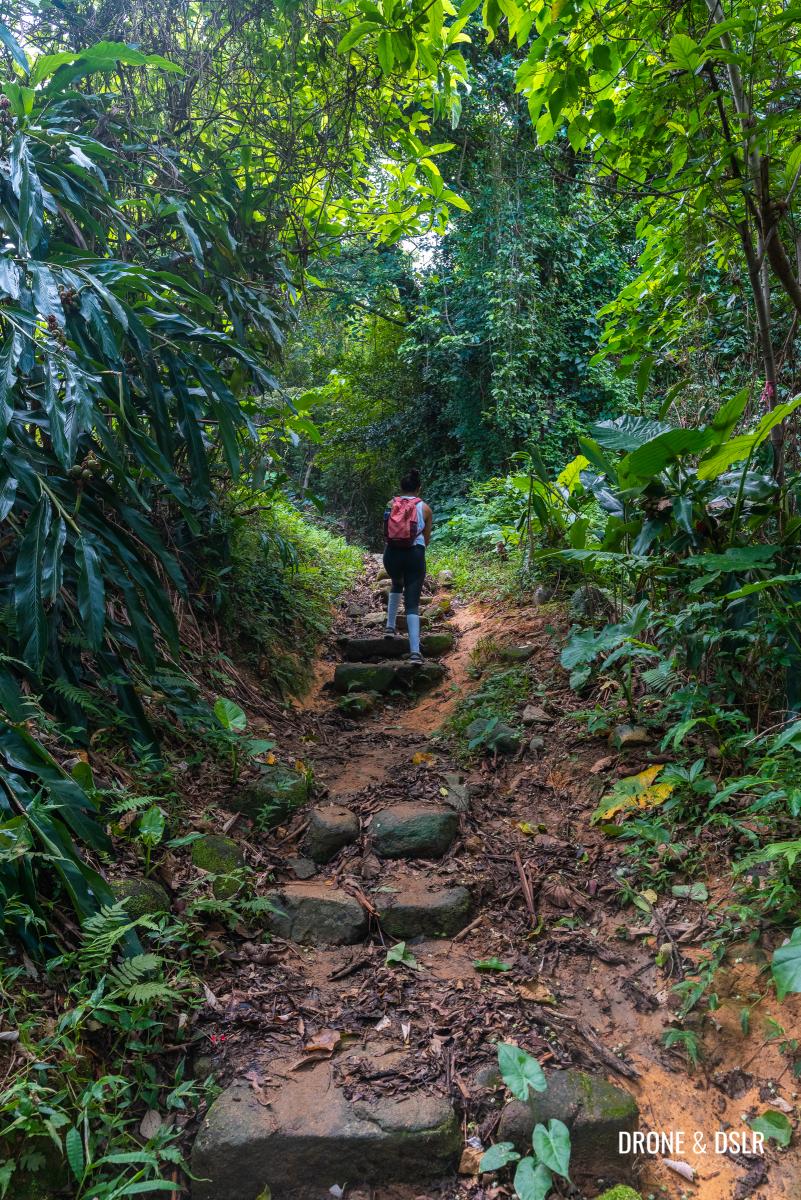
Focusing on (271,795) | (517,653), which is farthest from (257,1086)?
(517,653)

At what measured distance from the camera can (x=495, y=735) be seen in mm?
4023

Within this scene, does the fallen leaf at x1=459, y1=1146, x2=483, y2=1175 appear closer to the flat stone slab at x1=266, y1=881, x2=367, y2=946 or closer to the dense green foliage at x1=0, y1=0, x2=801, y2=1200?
the dense green foliage at x1=0, y1=0, x2=801, y2=1200

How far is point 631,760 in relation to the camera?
335cm

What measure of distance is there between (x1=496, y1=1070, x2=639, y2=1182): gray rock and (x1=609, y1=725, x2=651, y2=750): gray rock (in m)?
1.62

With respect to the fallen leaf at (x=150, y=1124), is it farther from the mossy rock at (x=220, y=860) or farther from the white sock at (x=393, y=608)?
the white sock at (x=393, y=608)

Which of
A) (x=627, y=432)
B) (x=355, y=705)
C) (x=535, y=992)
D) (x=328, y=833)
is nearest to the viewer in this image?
(x=535, y=992)

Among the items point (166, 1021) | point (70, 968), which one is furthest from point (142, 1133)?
point (70, 968)

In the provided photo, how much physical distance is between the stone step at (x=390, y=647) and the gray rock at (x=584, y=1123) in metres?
4.21

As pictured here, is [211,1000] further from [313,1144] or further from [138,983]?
[313,1144]

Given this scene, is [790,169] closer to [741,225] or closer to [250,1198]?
[741,225]

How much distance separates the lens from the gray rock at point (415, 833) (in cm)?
325

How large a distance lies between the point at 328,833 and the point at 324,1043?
113 cm

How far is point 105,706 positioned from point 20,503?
0.92 m

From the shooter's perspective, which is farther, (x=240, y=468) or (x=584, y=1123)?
(x=240, y=468)
